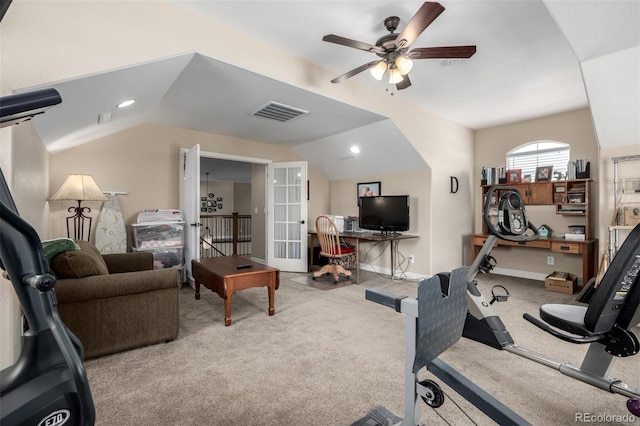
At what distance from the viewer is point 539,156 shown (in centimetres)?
486

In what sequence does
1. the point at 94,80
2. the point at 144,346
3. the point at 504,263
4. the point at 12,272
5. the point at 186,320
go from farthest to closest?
the point at 504,263 < the point at 186,320 < the point at 144,346 < the point at 94,80 < the point at 12,272

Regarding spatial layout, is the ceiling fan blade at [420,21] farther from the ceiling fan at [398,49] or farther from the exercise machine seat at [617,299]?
the exercise machine seat at [617,299]

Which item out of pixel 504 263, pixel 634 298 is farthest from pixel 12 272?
pixel 504 263

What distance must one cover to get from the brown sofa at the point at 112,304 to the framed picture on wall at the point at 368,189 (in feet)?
12.9

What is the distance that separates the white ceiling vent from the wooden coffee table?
1.94m

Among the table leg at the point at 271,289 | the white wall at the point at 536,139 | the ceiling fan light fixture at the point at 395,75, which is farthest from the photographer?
the white wall at the point at 536,139

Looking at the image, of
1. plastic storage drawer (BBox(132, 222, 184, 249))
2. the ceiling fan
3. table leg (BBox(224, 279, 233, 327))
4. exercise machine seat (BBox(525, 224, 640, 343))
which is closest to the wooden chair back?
table leg (BBox(224, 279, 233, 327))

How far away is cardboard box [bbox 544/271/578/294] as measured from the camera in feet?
13.1

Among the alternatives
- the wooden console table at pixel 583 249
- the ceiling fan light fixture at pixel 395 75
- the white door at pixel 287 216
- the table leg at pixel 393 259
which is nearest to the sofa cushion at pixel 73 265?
the ceiling fan light fixture at pixel 395 75

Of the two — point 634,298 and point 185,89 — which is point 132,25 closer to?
point 185,89

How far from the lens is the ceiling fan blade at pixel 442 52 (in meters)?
2.28

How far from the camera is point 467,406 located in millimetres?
1684

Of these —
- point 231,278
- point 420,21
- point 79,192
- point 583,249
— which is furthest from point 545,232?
point 79,192

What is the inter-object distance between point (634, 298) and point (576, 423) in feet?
2.37
